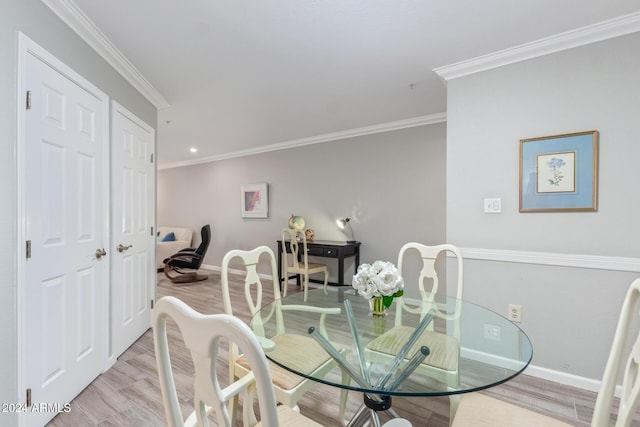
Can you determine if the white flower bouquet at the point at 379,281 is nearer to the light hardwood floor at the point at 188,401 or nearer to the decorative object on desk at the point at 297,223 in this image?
the light hardwood floor at the point at 188,401

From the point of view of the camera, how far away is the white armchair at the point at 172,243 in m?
5.75

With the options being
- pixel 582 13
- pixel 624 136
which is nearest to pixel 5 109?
pixel 582 13

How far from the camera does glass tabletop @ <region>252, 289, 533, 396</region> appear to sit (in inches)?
40.1

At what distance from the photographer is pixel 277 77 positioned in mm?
2629

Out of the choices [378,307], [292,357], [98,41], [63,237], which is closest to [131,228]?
[63,237]

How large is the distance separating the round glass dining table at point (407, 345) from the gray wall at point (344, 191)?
2138mm

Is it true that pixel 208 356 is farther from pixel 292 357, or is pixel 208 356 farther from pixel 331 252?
pixel 331 252

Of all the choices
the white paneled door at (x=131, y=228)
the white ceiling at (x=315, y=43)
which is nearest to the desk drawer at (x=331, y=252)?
the white ceiling at (x=315, y=43)

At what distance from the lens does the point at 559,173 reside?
2.04m

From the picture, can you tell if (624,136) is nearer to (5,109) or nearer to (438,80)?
(438,80)

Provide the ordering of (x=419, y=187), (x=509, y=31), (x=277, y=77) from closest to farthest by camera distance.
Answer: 1. (x=509, y=31)
2. (x=277, y=77)
3. (x=419, y=187)

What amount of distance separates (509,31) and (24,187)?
301 centimetres

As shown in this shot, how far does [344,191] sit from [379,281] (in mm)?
3167

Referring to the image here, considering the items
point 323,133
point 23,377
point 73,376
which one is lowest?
point 73,376
